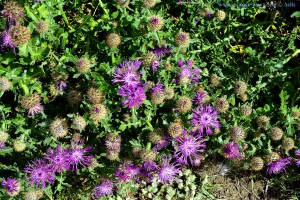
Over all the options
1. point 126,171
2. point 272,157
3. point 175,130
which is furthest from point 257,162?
point 126,171

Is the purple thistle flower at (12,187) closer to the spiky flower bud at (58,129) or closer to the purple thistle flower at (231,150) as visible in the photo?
the spiky flower bud at (58,129)

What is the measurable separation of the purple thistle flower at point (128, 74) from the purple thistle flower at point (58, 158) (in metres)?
0.88

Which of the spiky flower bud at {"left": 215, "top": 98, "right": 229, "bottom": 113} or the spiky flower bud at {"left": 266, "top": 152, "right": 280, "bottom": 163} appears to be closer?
the spiky flower bud at {"left": 215, "top": 98, "right": 229, "bottom": 113}

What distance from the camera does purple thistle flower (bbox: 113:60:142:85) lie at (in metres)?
3.43

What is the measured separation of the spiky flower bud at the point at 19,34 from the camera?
10.8 feet

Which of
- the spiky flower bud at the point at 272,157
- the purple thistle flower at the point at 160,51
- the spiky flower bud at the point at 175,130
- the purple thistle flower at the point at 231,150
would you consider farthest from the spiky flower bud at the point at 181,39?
the spiky flower bud at the point at 272,157

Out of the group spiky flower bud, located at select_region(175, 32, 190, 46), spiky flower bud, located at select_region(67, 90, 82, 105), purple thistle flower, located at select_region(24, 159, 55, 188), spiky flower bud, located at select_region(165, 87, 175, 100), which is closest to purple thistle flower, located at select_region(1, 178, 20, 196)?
purple thistle flower, located at select_region(24, 159, 55, 188)

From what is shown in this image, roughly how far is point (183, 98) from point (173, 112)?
0.73ft

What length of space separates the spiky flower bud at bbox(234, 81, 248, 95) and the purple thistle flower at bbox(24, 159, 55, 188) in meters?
2.12

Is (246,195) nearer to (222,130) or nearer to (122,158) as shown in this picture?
(222,130)

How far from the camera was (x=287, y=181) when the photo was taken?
4.87 m

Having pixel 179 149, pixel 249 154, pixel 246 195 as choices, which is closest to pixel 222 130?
pixel 249 154

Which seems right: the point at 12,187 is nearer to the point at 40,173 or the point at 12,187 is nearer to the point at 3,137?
the point at 40,173

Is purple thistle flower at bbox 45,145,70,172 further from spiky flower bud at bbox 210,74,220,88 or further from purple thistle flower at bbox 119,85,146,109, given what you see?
spiky flower bud at bbox 210,74,220,88
